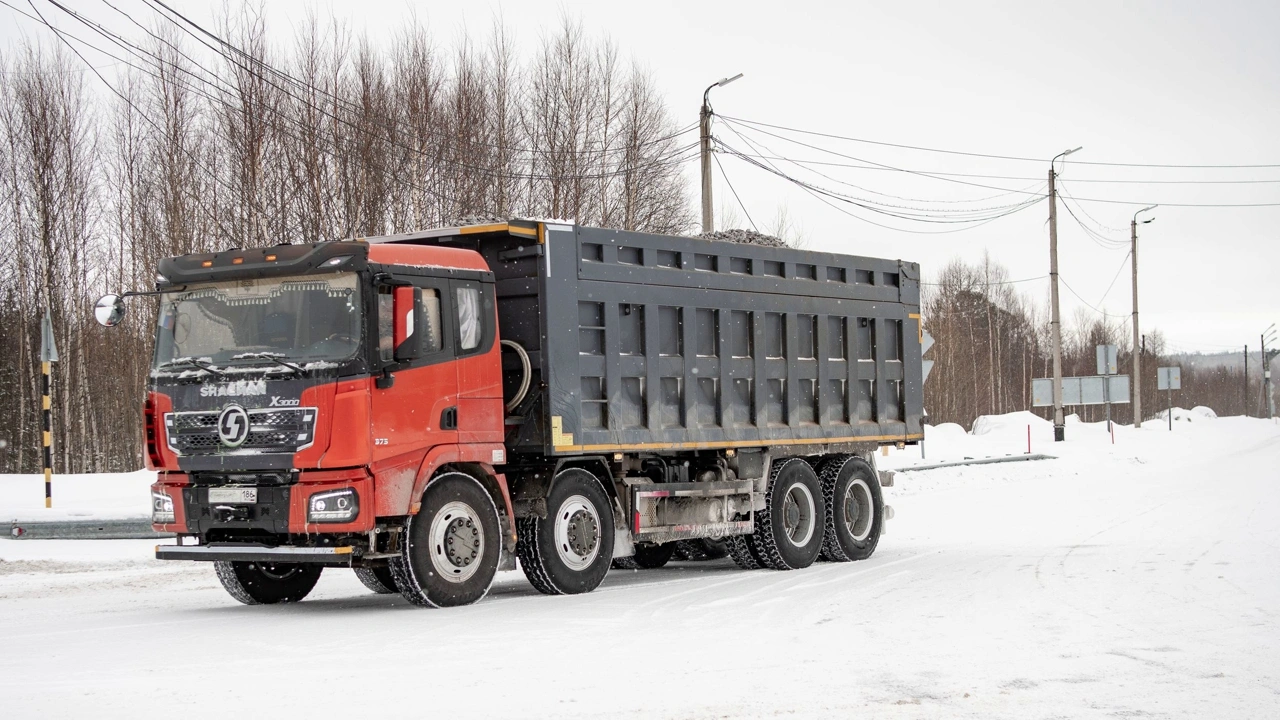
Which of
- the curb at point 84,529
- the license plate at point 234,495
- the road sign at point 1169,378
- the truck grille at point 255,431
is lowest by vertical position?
the curb at point 84,529

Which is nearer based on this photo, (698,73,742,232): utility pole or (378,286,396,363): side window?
(378,286,396,363): side window

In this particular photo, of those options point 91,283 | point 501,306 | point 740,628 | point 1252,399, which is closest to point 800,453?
point 501,306

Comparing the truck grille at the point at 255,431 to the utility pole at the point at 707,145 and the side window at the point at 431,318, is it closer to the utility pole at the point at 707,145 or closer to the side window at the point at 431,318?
the side window at the point at 431,318

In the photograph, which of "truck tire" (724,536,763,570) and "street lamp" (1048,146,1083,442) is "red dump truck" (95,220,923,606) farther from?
"street lamp" (1048,146,1083,442)

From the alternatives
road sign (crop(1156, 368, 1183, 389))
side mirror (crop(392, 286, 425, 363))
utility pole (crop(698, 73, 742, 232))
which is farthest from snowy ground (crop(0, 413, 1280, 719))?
road sign (crop(1156, 368, 1183, 389))

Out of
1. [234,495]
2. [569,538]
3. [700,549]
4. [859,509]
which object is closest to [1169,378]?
[859,509]

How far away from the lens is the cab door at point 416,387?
10.5 m

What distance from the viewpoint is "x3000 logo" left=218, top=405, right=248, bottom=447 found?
1053cm

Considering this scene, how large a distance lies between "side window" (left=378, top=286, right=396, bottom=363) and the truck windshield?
175mm

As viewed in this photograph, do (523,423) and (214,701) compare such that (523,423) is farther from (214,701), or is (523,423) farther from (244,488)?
(214,701)

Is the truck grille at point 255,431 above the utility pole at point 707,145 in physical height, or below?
below

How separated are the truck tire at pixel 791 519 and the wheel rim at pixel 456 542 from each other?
419 centimetres

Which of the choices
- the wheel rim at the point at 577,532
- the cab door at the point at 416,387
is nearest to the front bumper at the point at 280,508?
the cab door at the point at 416,387

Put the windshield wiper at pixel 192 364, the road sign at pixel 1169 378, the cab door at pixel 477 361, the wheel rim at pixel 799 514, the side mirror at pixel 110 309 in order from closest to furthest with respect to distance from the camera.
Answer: the windshield wiper at pixel 192 364
the side mirror at pixel 110 309
the cab door at pixel 477 361
the wheel rim at pixel 799 514
the road sign at pixel 1169 378
